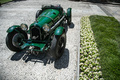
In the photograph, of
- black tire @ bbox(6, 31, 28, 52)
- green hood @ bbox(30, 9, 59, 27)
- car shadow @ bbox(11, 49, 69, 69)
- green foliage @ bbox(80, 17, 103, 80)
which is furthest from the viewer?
green hood @ bbox(30, 9, 59, 27)

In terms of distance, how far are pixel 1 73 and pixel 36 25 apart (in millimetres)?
2139

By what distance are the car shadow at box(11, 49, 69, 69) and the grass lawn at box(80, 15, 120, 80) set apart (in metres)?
0.67

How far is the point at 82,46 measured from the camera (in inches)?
187

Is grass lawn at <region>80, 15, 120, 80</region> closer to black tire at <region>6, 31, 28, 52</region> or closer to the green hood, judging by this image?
the green hood

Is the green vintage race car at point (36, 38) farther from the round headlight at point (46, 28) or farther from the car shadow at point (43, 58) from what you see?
the car shadow at point (43, 58)

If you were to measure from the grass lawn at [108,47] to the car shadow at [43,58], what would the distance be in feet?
4.69

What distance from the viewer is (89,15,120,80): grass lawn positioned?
3346 millimetres

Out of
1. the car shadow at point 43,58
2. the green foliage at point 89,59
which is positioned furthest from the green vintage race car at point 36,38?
the green foliage at point 89,59

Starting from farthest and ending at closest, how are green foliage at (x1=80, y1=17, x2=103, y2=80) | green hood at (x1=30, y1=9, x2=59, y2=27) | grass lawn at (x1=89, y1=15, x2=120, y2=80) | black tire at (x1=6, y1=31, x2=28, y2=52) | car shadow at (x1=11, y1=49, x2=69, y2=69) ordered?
1. green hood at (x1=30, y1=9, x2=59, y2=27)
2. black tire at (x1=6, y1=31, x2=28, y2=52)
3. car shadow at (x1=11, y1=49, x2=69, y2=69)
4. grass lawn at (x1=89, y1=15, x2=120, y2=80)
5. green foliage at (x1=80, y1=17, x2=103, y2=80)

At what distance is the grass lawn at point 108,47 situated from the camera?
335 centimetres

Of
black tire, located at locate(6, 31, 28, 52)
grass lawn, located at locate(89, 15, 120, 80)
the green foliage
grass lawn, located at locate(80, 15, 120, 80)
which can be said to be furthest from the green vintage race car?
grass lawn, located at locate(89, 15, 120, 80)

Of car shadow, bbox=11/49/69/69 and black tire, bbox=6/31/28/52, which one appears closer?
car shadow, bbox=11/49/69/69

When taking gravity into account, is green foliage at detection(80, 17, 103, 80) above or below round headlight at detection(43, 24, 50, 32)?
below

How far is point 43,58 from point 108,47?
3057 mm
